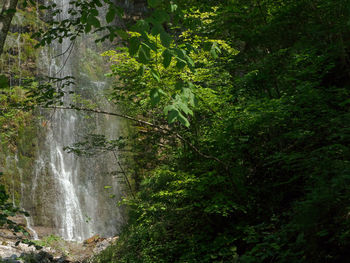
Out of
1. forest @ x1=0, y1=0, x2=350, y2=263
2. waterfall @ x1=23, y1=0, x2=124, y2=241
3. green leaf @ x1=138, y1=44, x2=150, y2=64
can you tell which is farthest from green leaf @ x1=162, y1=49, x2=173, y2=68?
waterfall @ x1=23, y1=0, x2=124, y2=241

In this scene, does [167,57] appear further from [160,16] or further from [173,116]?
Result: [173,116]

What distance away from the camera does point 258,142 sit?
4.41m

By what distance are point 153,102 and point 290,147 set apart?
2986 millimetres

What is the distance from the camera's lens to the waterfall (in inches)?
428

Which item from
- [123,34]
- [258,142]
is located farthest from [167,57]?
[258,142]

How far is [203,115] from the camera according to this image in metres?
5.03

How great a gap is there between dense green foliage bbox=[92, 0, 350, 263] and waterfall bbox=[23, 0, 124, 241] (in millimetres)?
5765

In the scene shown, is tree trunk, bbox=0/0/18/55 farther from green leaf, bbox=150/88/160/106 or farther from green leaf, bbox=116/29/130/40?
green leaf, bbox=150/88/160/106

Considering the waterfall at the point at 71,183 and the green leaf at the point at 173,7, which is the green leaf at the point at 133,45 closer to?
the green leaf at the point at 173,7

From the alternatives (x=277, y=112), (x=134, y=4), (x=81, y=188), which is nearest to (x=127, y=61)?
(x=277, y=112)

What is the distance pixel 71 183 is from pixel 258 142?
30.7ft

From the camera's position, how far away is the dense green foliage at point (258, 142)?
114 inches

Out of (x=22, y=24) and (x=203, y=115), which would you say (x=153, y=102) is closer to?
(x=203, y=115)

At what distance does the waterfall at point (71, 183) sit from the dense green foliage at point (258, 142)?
5.76 meters
